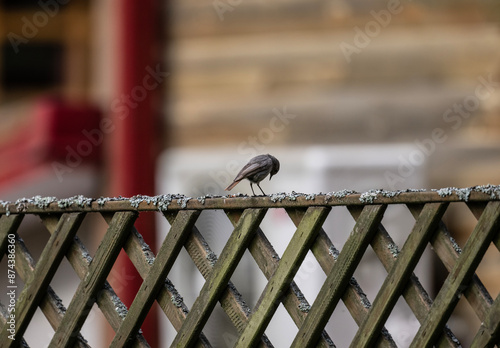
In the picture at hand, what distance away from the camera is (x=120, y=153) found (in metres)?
5.92

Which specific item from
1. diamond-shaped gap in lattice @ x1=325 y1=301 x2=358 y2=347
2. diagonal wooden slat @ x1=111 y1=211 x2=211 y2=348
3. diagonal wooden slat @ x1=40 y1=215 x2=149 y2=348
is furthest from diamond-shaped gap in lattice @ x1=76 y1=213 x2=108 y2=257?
diagonal wooden slat @ x1=111 y1=211 x2=211 y2=348

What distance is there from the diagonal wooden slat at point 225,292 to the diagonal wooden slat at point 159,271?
4 cm

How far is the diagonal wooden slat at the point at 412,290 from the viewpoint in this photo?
2.13 m

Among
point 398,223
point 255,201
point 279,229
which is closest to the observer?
point 255,201

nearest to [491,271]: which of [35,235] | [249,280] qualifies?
[249,280]

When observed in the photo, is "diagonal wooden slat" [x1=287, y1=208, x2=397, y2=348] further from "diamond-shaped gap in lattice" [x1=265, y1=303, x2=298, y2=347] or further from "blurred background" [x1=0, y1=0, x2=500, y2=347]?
"diamond-shaped gap in lattice" [x1=265, y1=303, x2=298, y2=347]

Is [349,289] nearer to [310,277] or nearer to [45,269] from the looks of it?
[45,269]

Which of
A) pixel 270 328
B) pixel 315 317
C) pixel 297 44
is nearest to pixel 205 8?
pixel 297 44

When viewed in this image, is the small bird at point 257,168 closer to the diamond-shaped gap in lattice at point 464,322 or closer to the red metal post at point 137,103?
the diamond-shaped gap in lattice at point 464,322

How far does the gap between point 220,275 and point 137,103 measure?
372 cm

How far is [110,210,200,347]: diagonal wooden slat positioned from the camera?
2.34 m

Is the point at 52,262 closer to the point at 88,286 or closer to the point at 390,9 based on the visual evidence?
the point at 88,286

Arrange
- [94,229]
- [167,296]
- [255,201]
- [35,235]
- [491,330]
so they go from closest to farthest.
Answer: [491,330]
[255,201]
[167,296]
[94,229]
[35,235]

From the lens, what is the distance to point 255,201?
2285 millimetres
